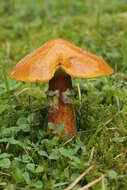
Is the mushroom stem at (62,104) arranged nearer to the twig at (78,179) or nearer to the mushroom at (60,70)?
the mushroom at (60,70)

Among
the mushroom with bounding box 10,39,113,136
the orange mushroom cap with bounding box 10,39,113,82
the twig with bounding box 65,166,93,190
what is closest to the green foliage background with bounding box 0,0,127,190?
the twig with bounding box 65,166,93,190

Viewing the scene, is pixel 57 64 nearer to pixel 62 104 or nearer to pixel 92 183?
pixel 62 104

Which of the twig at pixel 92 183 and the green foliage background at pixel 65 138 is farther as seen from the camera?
the green foliage background at pixel 65 138

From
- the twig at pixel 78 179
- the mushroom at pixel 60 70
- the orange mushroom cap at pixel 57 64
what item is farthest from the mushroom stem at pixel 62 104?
A: the twig at pixel 78 179

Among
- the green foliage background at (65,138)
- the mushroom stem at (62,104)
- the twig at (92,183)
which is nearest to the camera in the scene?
the twig at (92,183)

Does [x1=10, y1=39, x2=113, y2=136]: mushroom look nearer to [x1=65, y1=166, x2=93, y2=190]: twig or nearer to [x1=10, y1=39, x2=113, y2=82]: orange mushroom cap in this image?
[x1=10, y1=39, x2=113, y2=82]: orange mushroom cap

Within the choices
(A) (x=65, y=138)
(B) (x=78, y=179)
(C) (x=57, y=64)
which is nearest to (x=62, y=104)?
(A) (x=65, y=138)

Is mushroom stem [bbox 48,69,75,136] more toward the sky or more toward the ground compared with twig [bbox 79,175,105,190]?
more toward the sky
